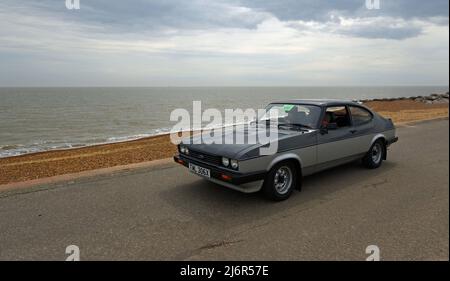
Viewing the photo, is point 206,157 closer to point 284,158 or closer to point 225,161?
point 225,161

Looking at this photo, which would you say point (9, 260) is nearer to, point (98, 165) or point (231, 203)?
point (231, 203)

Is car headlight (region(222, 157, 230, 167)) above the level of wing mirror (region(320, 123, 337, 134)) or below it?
below

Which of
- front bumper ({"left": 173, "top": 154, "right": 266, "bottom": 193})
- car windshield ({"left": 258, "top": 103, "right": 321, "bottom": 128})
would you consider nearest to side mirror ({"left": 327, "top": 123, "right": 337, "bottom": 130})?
car windshield ({"left": 258, "top": 103, "right": 321, "bottom": 128})

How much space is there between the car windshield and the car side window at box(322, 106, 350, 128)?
1.26ft

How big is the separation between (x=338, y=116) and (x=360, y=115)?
2.31ft

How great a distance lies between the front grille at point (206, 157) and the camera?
437 centimetres

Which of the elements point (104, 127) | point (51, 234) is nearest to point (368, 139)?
point (51, 234)

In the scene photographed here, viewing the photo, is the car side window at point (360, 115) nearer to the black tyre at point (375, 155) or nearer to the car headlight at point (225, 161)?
the black tyre at point (375, 155)

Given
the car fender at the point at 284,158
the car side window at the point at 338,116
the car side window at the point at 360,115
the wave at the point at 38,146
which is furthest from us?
the wave at the point at 38,146

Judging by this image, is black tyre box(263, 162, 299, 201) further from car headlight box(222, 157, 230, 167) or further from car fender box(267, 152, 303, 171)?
car headlight box(222, 157, 230, 167)

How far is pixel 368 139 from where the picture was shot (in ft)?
20.0

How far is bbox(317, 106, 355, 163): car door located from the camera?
511cm

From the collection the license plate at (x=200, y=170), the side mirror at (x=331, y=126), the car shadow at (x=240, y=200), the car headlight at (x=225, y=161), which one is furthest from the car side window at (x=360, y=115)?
the license plate at (x=200, y=170)
